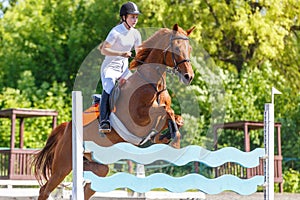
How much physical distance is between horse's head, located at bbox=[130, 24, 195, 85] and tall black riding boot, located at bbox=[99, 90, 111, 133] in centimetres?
49

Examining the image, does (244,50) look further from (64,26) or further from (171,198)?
(171,198)

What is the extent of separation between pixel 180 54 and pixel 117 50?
0.65 meters

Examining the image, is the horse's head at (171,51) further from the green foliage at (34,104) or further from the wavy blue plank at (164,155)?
the green foliage at (34,104)

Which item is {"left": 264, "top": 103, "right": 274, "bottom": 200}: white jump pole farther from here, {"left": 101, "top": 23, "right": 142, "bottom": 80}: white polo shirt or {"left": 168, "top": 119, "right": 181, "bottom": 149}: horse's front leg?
{"left": 101, "top": 23, "right": 142, "bottom": 80}: white polo shirt

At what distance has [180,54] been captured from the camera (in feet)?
22.0

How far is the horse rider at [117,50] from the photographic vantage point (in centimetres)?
683

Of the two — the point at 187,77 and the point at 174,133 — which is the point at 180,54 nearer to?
the point at 187,77

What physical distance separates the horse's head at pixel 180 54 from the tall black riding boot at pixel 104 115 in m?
0.72

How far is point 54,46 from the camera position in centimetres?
2473

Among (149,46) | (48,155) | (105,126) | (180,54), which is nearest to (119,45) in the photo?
(149,46)

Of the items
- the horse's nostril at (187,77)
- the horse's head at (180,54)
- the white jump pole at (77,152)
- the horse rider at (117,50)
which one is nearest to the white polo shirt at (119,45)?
the horse rider at (117,50)

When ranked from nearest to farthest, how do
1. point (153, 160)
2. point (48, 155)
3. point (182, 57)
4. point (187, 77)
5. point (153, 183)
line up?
point (153, 183), point (153, 160), point (187, 77), point (182, 57), point (48, 155)

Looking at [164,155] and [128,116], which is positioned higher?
[128,116]

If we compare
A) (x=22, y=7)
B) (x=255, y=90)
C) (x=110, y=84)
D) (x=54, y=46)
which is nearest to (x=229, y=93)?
(x=255, y=90)
